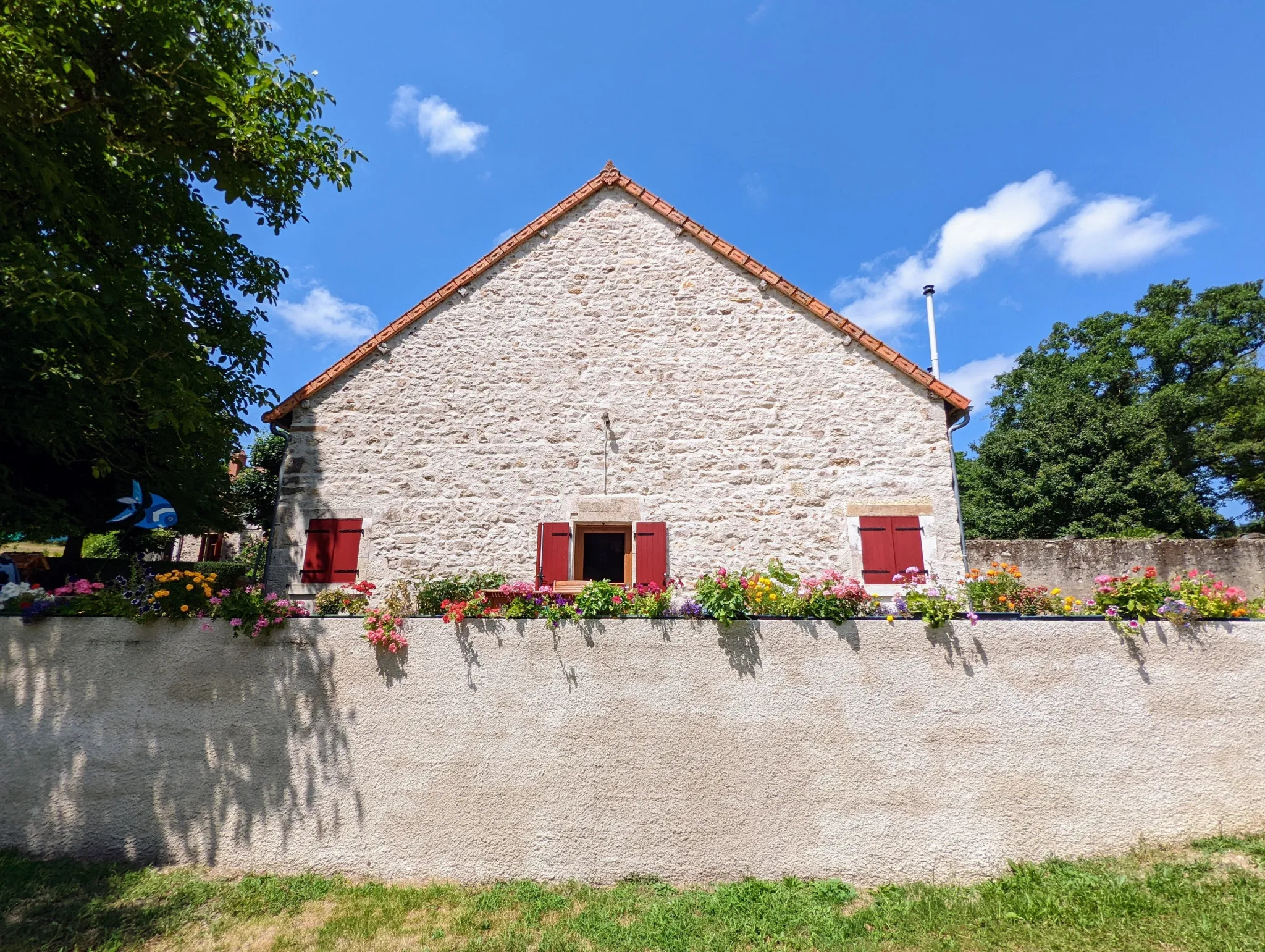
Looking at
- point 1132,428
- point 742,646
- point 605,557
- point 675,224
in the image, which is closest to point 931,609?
point 742,646

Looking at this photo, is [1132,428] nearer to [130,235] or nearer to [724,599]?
[724,599]

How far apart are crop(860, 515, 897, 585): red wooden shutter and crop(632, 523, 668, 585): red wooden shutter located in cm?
256

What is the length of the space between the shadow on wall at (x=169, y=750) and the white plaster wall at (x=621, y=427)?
3.22 meters

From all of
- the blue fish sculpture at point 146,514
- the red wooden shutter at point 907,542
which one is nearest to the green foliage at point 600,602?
the red wooden shutter at point 907,542

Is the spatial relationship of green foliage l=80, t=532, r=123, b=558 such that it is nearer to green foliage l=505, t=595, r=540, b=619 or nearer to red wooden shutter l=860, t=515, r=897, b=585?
green foliage l=505, t=595, r=540, b=619

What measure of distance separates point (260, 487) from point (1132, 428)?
23.0 metres

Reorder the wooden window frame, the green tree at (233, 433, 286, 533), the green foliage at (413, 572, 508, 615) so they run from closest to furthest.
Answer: the green foliage at (413, 572, 508, 615) < the wooden window frame < the green tree at (233, 433, 286, 533)

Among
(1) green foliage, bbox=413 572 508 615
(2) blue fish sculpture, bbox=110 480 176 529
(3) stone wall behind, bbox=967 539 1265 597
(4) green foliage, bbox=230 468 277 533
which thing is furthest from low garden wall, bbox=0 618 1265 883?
(4) green foliage, bbox=230 468 277 533

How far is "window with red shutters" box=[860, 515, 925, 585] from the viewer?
24.4ft

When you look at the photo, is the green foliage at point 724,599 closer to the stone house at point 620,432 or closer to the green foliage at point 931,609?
the green foliage at point 931,609

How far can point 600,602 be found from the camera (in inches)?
184

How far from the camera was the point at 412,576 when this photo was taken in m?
7.87

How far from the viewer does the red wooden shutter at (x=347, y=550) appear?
7918 mm

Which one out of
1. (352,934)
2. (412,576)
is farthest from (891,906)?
(412,576)
